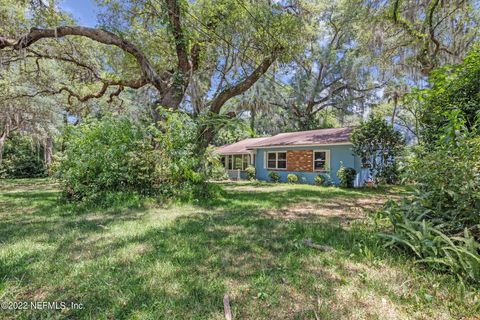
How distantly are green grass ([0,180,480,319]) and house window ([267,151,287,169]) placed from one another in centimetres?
1064

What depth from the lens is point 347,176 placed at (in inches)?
458

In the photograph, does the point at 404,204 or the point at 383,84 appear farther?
the point at 383,84

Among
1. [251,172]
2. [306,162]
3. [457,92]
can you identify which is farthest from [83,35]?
[251,172]

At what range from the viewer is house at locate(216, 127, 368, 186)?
12367mm

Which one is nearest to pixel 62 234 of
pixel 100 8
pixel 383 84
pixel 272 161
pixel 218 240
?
pixel 218 240

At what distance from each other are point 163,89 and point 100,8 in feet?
12.1

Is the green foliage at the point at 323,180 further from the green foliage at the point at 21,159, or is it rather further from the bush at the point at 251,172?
the green foliage at the point at 21,159

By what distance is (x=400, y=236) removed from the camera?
322 centimetres

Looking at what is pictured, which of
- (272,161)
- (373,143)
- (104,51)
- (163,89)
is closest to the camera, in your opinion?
(163,89)

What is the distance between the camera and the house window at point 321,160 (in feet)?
42.9

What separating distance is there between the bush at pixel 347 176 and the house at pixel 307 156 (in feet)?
1.63

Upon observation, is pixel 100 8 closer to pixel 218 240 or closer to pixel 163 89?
pixel 163 89

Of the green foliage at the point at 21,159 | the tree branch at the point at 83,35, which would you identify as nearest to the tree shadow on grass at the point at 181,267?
the tree branch at the point at 83,35

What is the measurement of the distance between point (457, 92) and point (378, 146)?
8.13 metres
